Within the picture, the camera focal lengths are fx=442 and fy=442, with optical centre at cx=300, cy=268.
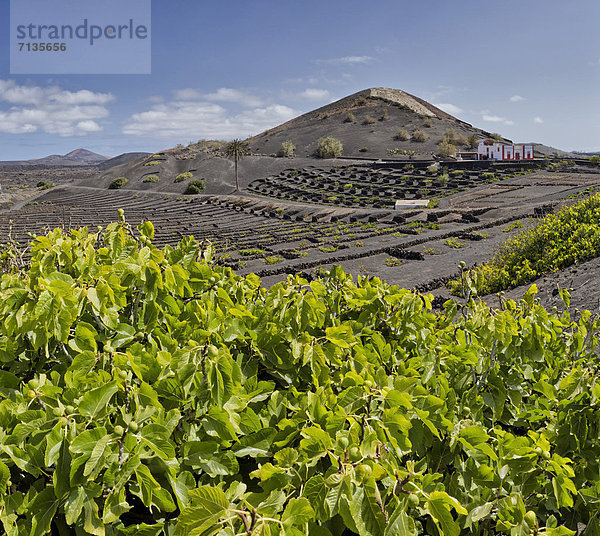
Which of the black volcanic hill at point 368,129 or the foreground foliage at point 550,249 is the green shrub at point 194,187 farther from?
the foreground foliage at point 550,249

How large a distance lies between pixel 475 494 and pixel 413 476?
676 millimetres

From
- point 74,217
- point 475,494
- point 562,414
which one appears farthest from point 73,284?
point 74,217

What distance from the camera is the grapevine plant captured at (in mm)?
1494

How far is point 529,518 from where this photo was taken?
1.51 meters

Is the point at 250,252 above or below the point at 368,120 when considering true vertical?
below

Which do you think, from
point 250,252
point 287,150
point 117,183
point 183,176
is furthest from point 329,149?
point 250,252

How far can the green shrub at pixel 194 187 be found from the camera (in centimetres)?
5306

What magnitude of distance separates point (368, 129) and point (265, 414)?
268 feet

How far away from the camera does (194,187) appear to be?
52.9 m

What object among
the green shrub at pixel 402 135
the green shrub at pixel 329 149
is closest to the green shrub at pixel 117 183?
the green shrub at pixel 329 149

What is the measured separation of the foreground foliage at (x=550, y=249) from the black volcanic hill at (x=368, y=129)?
52.1 m

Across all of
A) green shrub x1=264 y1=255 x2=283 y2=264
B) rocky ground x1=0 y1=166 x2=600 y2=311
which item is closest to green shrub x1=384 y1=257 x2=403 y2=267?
rocky ground x1=0 y1=166 x2=600 y2=311

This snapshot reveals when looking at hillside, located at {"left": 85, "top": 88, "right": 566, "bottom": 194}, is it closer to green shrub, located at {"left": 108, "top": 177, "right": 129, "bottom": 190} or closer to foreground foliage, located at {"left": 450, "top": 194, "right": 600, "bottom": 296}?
green shrub, located at {"left": 108, "top": 177, "right": 129, "bottom": 190}

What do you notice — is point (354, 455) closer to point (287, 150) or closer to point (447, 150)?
point (447, 150)
